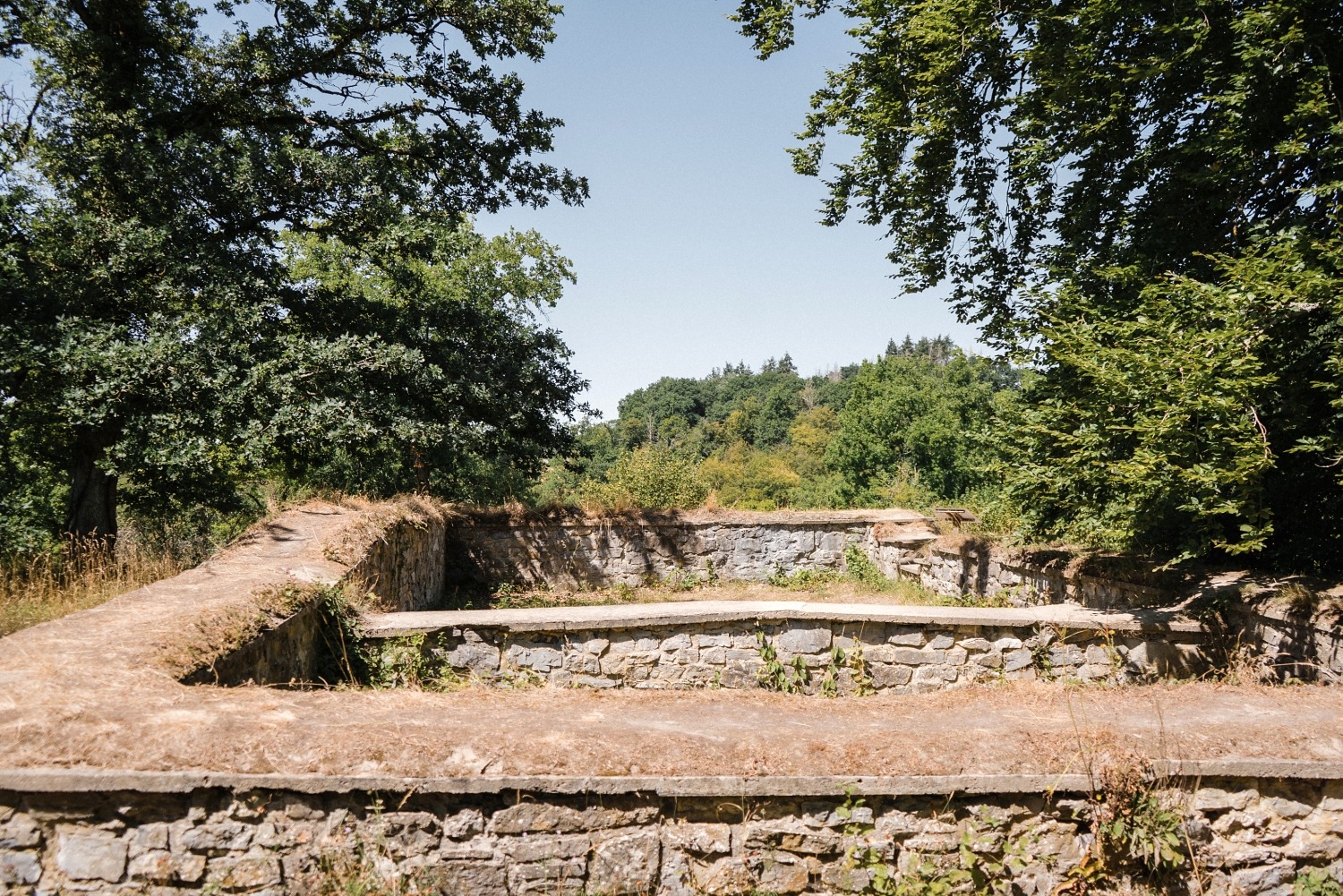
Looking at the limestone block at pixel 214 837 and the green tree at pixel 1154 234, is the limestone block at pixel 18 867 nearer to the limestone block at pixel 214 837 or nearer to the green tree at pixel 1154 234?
the limestone block at pixel 214 837

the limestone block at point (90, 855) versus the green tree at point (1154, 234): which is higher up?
the green tree at point (1154, 234)

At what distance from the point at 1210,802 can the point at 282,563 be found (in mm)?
6970

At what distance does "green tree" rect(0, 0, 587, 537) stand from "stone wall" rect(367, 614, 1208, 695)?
194 inches

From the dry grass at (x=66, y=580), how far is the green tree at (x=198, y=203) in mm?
1506

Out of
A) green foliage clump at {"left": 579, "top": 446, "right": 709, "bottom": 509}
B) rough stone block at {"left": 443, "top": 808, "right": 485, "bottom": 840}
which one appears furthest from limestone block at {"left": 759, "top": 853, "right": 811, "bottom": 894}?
green foliage clump at {"left": 579, "top": 446, "right": 709, "bottom": 509}

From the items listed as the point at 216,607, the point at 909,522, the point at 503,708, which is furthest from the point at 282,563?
the point at 909,522

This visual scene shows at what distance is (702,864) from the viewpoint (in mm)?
3279

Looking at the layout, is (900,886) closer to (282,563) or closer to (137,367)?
(282,563)

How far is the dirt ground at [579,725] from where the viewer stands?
324 centimetres

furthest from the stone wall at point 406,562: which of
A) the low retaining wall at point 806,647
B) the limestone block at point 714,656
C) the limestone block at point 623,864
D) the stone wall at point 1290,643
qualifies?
the stone wall at point 1290,643

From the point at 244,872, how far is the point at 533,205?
12436 millimetres

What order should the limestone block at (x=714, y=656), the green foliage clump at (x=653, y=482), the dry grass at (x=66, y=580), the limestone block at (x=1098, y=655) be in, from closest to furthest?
1. the dry grass at (x=66, y=580)
2. the limestone block at (x=1098, y=655)
3. the limestone block at (x=714, y=656)
4. the green foliage clump at (x=653, y=482)

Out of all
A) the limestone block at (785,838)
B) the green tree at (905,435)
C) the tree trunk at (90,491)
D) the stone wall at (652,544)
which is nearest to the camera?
the limestone block at (785,838)

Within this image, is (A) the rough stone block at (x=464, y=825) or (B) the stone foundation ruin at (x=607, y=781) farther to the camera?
(A) the rough stone block at (x=464, y=825)
